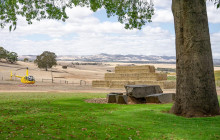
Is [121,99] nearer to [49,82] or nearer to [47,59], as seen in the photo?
[49,82]

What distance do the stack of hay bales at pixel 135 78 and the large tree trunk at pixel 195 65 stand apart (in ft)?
Answer: 108

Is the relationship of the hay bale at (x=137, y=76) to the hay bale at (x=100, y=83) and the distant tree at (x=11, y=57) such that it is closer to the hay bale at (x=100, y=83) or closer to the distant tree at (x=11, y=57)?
the hay bale at (x=100, y=83)

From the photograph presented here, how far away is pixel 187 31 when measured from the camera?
13.1m

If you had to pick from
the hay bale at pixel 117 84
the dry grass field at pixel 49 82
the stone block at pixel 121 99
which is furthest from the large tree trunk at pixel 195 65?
the hay bale at pixel 117 84

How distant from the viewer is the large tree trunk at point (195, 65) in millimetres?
12836

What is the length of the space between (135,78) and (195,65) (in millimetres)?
36953

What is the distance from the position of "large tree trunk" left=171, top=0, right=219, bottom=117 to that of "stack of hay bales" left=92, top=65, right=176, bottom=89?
33027 mm

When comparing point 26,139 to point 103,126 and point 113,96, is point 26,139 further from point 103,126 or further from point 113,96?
point 113,96

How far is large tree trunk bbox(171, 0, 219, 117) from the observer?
12836mm

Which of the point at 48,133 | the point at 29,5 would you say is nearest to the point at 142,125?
the point at 48,133

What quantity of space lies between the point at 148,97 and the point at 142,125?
29.1 feet

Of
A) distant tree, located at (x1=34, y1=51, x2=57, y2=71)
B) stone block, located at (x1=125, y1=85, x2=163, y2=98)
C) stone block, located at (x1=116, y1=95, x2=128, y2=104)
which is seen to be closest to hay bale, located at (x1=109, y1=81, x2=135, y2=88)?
stone block, located at (x1=125, y1=85, x2=163, y2=98)

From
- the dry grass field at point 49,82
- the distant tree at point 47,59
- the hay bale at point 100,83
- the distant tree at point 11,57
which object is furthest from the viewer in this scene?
the distant tree at point 11,57

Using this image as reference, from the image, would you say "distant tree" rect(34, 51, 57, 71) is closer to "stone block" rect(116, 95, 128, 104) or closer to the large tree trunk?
"stone block" rect(116, 95, 128, 104)
